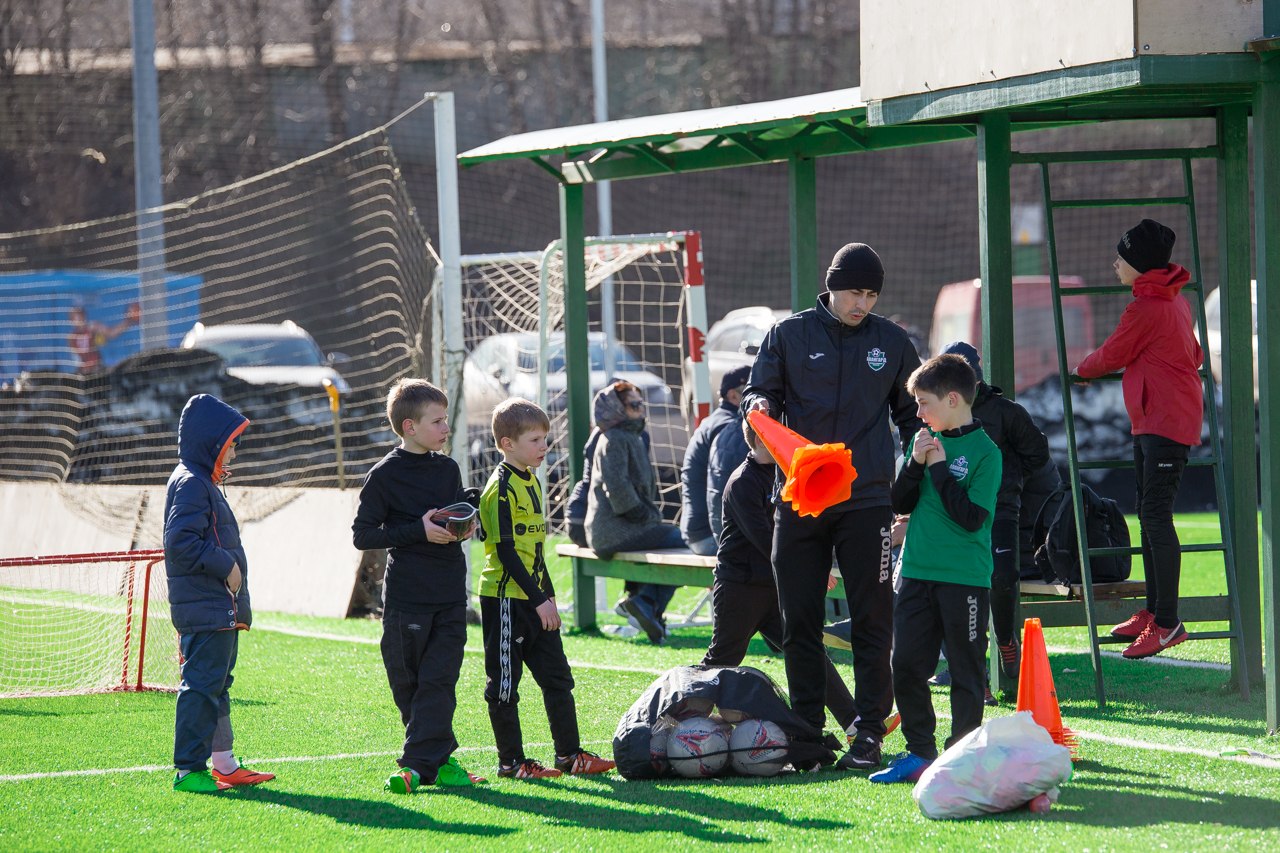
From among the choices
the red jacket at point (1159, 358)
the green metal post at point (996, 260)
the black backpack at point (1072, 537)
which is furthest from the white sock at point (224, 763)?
the red jacket at point (1159, 358)

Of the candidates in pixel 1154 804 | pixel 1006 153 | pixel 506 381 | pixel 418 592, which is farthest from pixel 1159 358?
pixel 506 381

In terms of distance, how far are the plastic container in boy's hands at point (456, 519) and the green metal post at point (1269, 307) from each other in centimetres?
310

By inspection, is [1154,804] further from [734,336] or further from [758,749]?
[734,336]

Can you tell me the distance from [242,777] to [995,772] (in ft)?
9.26

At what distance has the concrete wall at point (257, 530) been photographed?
11781 millimetres

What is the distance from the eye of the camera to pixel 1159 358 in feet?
25.2

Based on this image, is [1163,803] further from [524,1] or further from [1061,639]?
[524,1]

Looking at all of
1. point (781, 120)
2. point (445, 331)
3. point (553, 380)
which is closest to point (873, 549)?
point (781, 120)

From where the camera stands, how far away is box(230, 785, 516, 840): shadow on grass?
17.5 feet

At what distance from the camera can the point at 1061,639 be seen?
9.73 meters

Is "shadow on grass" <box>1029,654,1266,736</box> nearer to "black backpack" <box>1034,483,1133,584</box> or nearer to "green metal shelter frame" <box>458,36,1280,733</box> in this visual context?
"green metal shelter frame" <box>458,36,1280,733</box>

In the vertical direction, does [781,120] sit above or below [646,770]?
above

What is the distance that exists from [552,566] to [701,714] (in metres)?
8.07

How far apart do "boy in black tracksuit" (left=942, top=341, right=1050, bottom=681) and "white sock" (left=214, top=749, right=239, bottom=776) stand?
3.36 metres
